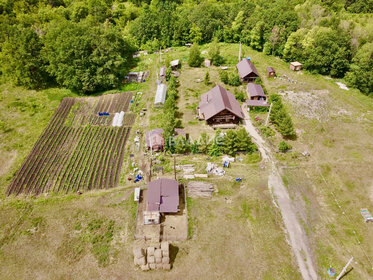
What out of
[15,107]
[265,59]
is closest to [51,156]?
[15,107]

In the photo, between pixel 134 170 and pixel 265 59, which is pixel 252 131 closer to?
pixel 134 170

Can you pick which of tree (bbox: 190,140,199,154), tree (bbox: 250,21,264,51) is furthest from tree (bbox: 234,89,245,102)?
tree (bbox: 250,21,264,51)

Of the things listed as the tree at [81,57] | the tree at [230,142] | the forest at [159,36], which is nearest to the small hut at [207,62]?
the forest at [159,36]

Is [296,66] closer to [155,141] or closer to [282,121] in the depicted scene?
[282,121]

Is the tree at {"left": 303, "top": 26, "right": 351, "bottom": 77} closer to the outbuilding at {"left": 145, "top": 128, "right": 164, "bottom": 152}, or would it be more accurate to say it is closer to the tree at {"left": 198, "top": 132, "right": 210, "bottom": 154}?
the tree at {"left": 198, "top": 132, "right": 210, "bottom": 154}

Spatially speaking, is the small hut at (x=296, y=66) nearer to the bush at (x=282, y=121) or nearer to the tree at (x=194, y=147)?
the bush at (x=282, y=121)

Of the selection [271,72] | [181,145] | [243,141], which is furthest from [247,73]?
[181,145]
